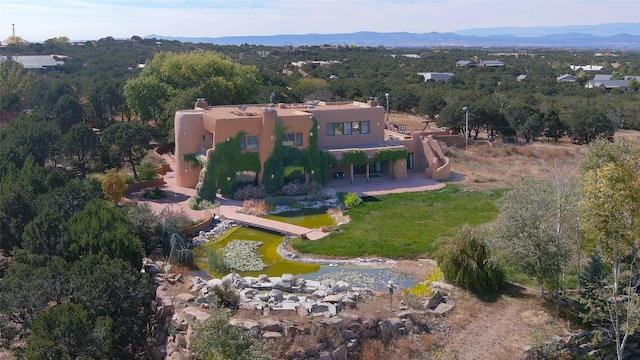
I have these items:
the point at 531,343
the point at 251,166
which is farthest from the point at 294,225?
the point at 531,343

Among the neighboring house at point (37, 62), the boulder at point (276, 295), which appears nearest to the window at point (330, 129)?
the boulder at point (276, 295)

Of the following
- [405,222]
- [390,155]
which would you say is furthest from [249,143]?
[405,222]

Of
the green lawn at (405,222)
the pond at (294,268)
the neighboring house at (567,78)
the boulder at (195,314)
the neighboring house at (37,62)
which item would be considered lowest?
the pond at (294,268)

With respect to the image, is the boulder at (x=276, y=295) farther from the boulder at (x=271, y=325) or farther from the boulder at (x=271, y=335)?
the boulder at (x=271, y=335)

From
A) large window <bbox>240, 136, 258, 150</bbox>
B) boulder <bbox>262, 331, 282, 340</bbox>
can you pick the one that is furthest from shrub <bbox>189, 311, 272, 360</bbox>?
large window <bbox>240, 136, 258, 150</bbox>

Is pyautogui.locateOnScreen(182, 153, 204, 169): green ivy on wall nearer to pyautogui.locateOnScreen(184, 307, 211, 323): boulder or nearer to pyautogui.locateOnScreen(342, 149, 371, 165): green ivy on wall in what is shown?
pyautogui.locateOnScreen(342, 149, 371, 165): green ivy on wall

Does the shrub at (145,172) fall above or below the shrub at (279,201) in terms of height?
above

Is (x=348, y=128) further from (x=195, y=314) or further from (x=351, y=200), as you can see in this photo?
(x=195, y=314)
